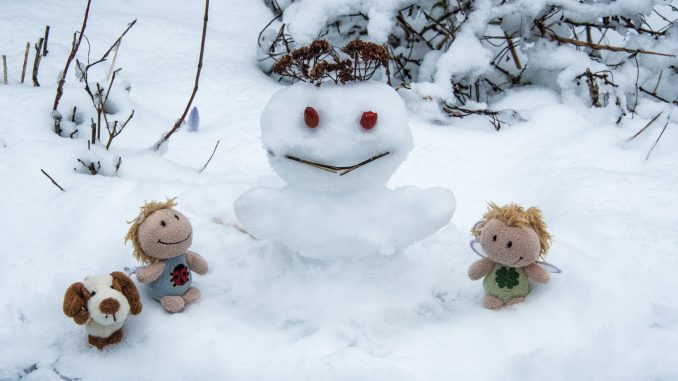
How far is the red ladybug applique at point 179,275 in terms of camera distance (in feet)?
5.11

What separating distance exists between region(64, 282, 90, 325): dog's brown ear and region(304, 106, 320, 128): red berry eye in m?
0.67

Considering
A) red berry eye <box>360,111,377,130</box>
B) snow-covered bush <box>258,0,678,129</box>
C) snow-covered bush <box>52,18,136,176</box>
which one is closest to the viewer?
red berry eye <box>360,111,377,130</box>

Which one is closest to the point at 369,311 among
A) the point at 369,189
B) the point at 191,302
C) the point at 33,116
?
the point at 369,189

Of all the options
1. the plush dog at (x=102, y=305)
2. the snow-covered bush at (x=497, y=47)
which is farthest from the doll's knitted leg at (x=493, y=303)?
the snow-covered bush at (x=497, y=47)

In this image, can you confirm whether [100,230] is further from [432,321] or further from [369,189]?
[432,321]

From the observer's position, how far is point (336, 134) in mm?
1501

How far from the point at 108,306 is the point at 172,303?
21 cm

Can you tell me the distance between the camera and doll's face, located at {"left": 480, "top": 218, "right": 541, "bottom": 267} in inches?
58.4

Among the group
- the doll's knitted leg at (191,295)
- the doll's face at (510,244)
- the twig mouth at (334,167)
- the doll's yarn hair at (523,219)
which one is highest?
the twig mouth at (334,167)

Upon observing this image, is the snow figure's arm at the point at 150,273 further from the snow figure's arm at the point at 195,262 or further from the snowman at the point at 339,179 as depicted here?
the snowman at the point at 339,179

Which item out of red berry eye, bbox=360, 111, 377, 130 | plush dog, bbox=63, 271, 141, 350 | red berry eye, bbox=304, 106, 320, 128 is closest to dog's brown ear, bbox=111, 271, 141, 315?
plush dog, bbox=63, 271, 141, 350

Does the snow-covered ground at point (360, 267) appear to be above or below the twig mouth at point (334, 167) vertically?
below

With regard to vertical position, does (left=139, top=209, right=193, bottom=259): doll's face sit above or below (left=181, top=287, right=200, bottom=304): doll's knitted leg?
above

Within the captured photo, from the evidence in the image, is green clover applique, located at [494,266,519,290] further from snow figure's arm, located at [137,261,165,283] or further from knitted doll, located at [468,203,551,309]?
snow figure's arm, located at [137,261,165,283]
